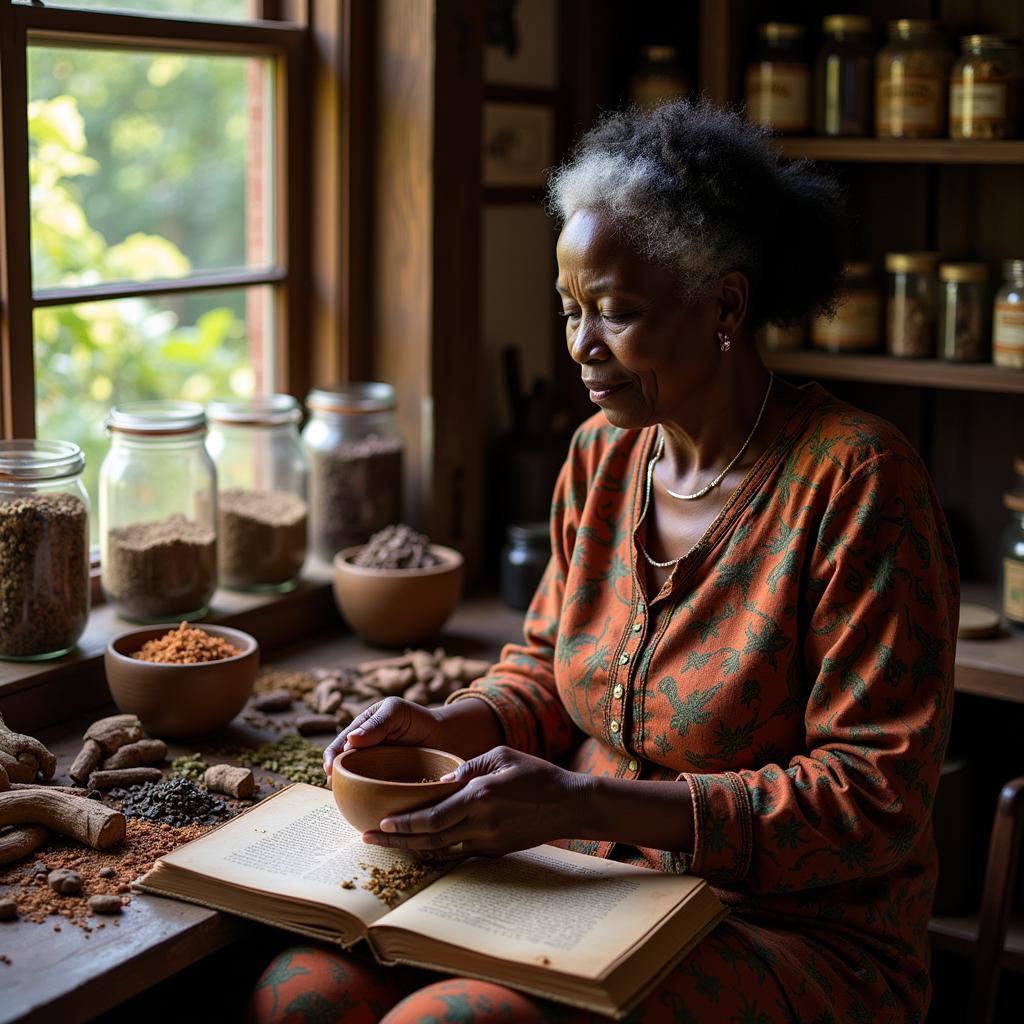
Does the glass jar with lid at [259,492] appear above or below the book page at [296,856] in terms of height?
above

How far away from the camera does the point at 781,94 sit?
8.50 feet

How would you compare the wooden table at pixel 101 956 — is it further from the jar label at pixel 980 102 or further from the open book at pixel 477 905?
the jar label at pixel 980 102

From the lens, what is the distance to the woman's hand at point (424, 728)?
5.56 feet

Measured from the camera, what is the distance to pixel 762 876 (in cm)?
158

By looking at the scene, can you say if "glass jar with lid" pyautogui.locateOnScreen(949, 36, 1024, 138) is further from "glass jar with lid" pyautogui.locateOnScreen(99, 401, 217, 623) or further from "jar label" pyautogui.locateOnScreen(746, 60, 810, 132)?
"glass jar with lid" pyautogui.locateOnScreen(99, 401, 217, 623)

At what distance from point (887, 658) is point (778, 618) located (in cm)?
14

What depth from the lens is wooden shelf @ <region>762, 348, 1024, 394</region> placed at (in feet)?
8.03

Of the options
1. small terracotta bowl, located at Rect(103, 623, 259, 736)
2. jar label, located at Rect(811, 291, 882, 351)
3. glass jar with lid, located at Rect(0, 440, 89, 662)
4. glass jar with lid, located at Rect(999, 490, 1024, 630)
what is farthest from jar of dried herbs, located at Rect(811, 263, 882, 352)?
glass jar with lid, located at Rect(0, 440, 89, 662)

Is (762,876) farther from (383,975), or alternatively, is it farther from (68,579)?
(68,579)

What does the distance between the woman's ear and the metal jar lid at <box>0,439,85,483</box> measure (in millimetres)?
916

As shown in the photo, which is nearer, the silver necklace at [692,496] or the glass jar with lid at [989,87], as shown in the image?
the silver necklace at [692,496]

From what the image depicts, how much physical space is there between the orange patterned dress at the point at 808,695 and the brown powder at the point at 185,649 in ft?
1.59

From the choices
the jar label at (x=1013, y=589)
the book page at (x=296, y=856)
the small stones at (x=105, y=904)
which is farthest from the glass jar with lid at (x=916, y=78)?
the small stones at (x=105, y=904)

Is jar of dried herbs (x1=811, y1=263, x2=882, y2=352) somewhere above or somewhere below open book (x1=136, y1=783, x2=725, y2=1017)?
above
